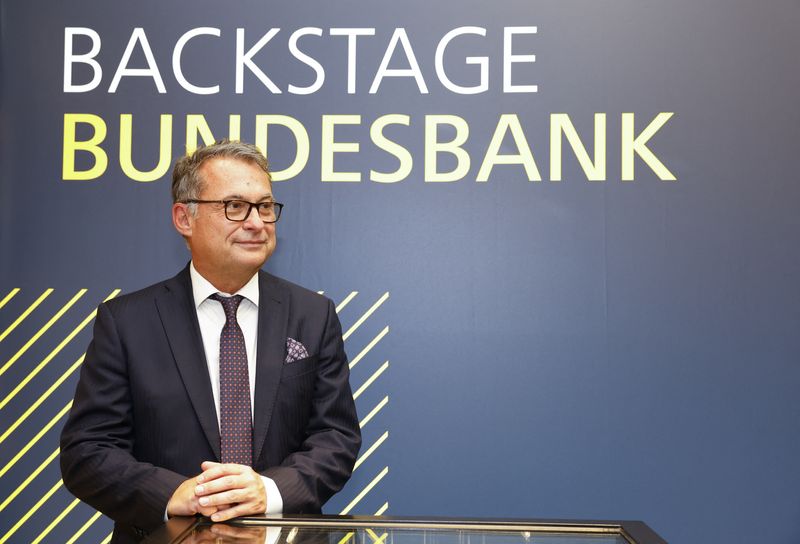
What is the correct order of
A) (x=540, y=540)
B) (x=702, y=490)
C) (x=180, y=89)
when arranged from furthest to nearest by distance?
(x=180, y=89), (x=702, y=490), (x=540, y=540)

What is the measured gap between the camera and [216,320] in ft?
7.15

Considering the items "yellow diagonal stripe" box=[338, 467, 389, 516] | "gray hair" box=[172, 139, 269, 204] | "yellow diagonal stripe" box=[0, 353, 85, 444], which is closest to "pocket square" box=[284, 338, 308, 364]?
"gray hair" box=[172, 139, 269, 204]

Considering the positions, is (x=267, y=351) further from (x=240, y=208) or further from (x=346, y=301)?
(x=346, y=301)

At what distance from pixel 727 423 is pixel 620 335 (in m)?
0.49

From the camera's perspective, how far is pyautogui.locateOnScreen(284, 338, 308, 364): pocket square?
2.15 metres

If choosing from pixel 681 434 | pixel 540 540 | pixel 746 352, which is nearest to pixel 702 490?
pixel 681 434

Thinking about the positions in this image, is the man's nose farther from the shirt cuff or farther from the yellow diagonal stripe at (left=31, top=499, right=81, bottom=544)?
the yellow diagonal stripe at (left=31, top=499, right=81, bottom=544)

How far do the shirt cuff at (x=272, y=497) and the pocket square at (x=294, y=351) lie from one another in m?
0.37

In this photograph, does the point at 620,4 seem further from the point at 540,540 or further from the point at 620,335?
the point at 540,540

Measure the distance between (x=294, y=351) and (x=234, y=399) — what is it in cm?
19

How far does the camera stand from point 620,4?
3.26 metres

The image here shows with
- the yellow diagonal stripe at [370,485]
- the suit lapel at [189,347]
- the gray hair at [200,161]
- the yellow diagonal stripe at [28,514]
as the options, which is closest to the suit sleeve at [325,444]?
the suit lapel at [189,347]

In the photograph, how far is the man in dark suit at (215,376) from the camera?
195 centimetres

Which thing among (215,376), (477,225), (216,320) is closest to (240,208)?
(216,320)
